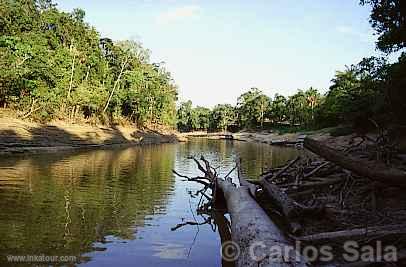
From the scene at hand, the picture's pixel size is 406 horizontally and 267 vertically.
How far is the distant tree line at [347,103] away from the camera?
14023 millimetres

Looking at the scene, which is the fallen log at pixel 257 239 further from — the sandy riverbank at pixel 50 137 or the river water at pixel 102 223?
the sandy riverbank at pixel 50 137

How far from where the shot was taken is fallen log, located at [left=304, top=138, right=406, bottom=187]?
22.0 feet

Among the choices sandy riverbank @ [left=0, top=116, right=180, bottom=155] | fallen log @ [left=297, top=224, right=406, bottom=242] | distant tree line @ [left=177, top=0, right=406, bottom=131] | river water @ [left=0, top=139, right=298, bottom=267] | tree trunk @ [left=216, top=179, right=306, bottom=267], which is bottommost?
river water @ [left=0, top=139, right=298, bottom=267]

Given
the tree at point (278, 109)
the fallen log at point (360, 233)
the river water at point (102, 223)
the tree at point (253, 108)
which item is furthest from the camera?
the tree at point (253, 108)

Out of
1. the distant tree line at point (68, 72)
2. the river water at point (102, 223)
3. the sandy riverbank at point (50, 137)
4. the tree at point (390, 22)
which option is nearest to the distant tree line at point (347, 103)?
the tree at point (390, 22)

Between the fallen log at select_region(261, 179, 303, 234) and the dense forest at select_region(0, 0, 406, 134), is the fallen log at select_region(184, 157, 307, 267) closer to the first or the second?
the fallen log at select_region(261, 179, 303, 234)

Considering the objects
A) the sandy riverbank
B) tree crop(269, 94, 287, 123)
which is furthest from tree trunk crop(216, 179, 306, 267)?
tree crop(269, 94, 287, 123)

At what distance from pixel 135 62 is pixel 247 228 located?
6913 centimetres

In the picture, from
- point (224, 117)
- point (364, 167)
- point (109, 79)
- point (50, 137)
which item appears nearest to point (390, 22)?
point (364, 167)

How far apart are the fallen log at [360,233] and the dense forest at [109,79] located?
8152mm

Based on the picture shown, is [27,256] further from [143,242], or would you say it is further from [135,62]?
[135,62]

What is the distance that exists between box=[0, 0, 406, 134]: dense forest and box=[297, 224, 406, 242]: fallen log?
26.7 ft

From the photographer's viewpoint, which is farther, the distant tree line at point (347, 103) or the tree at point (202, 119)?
the tree at point (202, 119)

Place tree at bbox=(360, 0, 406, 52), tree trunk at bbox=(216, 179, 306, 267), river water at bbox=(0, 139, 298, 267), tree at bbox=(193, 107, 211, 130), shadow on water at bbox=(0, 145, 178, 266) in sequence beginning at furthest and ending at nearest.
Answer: tree at bbox=(193, 107, 211, 130), tree at bbox=(360, 0, 406, 52), shadow on water at bbox=(0, 145, 178, 266), river water at bbox=(0, 139, 298, 267), tree trunk at bbox=(216, 179, 306, 267)
